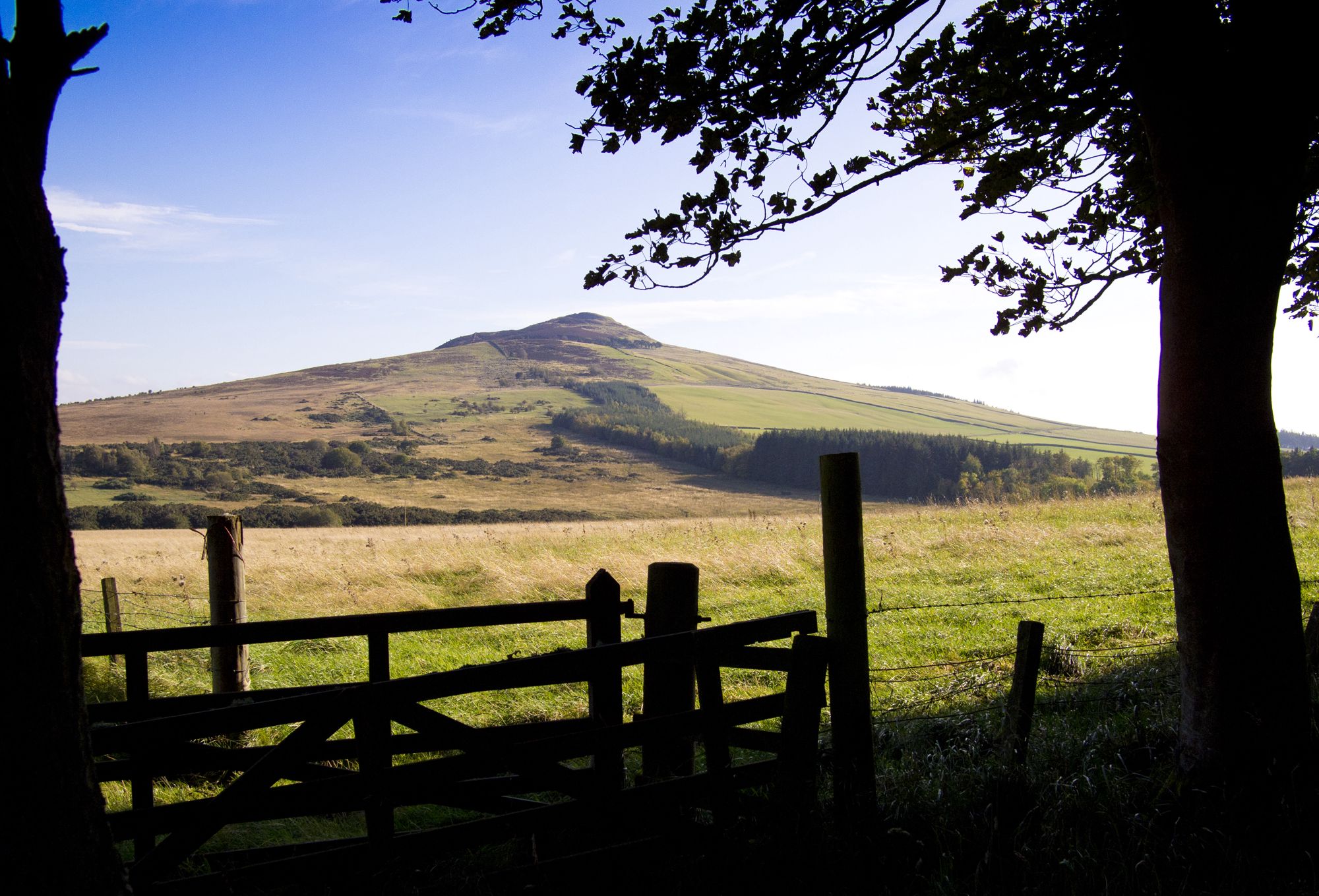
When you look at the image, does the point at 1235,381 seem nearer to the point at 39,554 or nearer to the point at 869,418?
the point at 39,554

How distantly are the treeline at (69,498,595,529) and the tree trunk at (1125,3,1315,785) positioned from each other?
56.2 metres

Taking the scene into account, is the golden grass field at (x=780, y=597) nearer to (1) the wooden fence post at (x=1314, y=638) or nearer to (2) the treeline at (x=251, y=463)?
(1) the wooden fence post at (x=1314, y=638)

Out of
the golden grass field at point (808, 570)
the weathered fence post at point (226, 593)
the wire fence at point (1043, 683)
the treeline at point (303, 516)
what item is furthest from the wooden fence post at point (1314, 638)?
the treeline at point (303, 516)

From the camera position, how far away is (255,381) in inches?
6417

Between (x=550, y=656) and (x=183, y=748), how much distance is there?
196 centimetres

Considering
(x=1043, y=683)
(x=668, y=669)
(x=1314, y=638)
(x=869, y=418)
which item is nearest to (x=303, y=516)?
(x=1043, y=683)

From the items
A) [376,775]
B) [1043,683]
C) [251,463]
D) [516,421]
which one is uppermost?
[516,421]

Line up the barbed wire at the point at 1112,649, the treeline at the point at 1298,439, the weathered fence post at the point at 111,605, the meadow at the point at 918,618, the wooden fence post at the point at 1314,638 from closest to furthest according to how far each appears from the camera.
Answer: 1. the meadow at the point at 918,618
2. the wooden fence post at the point at 1314,638
3. the barbed wire at the point at 1112,649
4. the weathered fence post at the point at 111,605
5. the treeline at the point at 1298,439

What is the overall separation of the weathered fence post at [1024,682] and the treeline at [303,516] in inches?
2167

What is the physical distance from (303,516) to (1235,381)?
66.9 meters

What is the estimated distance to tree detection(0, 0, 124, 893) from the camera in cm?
240

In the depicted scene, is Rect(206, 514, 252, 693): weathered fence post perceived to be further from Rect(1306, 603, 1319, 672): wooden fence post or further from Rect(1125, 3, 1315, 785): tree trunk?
Rect(1306, 603, 1319, 672): wooden fence post

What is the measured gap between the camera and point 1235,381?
4574 mm

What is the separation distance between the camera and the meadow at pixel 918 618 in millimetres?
4758
